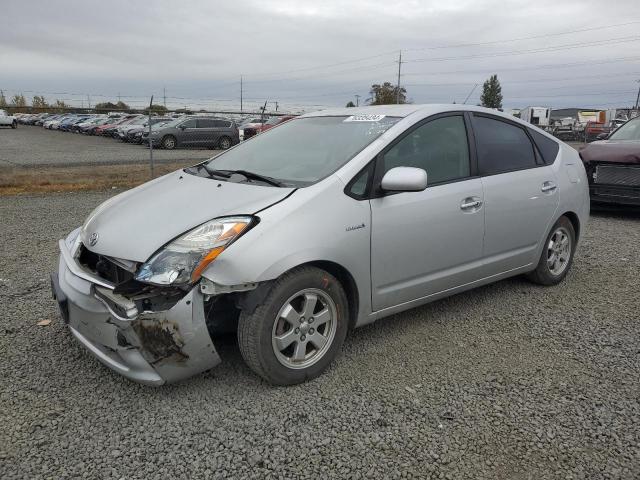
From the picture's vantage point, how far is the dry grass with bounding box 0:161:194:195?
10.2m

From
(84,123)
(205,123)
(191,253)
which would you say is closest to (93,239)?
(191,253)

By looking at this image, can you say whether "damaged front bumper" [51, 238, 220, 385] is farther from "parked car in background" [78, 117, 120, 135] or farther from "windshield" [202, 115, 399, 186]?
"parked car in background" [78, 117, 120, 135]

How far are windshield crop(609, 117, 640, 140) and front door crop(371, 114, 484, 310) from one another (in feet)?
19.3

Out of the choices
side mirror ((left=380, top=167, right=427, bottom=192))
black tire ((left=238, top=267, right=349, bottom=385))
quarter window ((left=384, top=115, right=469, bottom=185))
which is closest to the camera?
black tire ((left=238, top=267, right=349, bottom=385))

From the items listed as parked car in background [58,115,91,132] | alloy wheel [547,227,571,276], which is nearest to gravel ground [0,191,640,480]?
alloy wheel [547,227,571,276]

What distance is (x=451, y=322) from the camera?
395 cm

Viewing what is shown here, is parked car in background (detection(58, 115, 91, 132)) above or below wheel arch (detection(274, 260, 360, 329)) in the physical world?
above

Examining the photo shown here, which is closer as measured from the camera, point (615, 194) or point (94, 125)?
point (615, 194)

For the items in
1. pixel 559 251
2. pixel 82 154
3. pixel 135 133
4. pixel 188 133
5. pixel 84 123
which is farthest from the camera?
pixel 84 123

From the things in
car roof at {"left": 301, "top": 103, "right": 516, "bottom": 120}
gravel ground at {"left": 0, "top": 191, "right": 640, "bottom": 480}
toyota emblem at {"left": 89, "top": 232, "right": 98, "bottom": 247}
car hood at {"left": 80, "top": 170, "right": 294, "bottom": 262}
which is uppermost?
car roof at {"left": 301, "top": 103, "right": 516, "bottom": 120}

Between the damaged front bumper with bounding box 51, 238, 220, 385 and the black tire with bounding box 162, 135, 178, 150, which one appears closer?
the damaged front bumper with bounding box 51, 238, 220, 385

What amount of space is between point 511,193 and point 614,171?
4645mm

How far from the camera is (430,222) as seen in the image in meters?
3.46

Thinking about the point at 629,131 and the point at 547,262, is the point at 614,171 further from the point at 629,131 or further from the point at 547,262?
the point at 547,262
